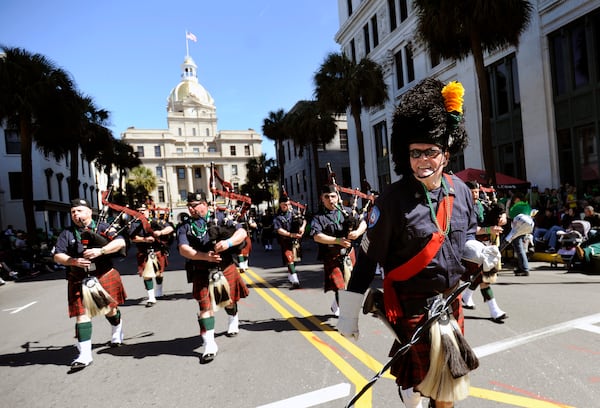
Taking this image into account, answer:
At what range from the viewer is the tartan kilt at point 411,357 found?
2252mm

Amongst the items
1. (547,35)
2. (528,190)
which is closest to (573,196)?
(528,190)

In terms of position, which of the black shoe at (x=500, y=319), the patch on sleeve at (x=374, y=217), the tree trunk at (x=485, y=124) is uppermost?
the tree trunk at (x=485, y=124)

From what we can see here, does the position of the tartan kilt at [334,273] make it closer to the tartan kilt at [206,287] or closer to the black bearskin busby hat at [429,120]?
the tartan kilt at [206,287]

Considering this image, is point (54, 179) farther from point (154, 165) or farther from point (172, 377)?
point (154, 165)

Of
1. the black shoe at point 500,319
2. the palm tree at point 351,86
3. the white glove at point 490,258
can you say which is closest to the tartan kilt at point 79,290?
the white glove at point 490,258

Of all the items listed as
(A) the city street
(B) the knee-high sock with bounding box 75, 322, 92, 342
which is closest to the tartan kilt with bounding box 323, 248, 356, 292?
(A) the city street

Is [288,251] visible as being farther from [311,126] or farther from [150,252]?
[311,126]

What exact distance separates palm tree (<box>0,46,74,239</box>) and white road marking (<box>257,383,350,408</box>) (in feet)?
68.9

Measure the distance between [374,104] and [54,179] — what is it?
1242 inches

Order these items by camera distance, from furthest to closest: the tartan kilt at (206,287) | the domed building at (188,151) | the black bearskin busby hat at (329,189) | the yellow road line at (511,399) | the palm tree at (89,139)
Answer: the domed building at (188,151) < the palm tree at (89,139) < the black bearskin busby hat at (329,189) < the tartan kilt at (206,287) < the yellow road line at (511,399)

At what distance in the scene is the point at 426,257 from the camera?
7.32ft

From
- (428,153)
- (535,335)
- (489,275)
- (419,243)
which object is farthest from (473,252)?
(535,335)

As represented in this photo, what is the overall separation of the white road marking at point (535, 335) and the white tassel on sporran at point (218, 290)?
3029mm

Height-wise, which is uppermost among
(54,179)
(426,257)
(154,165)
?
(154,165)
